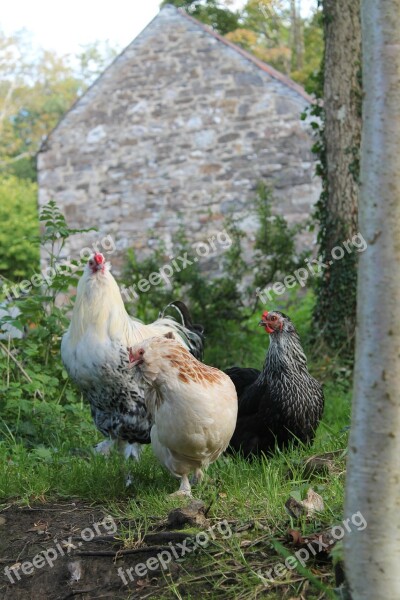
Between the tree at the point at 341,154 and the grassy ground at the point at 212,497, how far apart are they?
9.12 feet

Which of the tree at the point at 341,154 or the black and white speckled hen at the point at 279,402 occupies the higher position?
the tree at the point at 341,154

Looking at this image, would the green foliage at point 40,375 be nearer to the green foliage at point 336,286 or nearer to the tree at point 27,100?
the green foliage at point 336,286

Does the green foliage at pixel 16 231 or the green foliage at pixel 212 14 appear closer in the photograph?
the green foliage at pixel 16 231

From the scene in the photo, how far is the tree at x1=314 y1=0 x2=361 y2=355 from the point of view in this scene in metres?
9.20

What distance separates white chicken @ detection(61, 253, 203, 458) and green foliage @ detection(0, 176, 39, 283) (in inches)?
580

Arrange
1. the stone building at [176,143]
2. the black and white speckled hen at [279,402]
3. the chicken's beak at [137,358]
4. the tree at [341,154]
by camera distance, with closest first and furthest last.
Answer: the chicken's beak at [137,358], the black and white speckled hen at [279,402], the tree at [341,154], the stone building at [176,143]

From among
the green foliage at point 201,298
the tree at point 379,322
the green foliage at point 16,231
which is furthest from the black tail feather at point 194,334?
the green foliage at point 16,231

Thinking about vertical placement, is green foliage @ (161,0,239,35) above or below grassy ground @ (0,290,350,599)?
above

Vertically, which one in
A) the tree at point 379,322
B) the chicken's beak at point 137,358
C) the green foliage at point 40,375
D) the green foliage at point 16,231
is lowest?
the green foliage at point 16,231

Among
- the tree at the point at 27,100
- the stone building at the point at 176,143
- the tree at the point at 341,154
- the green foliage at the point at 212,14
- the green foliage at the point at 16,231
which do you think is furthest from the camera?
the tree at the point at 27,100

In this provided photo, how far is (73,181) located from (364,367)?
46.8 ft

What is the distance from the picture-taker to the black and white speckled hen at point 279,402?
17.8 feet

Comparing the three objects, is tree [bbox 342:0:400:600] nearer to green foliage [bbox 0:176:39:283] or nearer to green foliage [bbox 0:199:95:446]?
green foliage [bbox 0:199:95:446]

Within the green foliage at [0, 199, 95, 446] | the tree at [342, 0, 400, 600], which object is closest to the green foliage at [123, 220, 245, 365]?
the green foliage at [0, 199, 95, 446]
